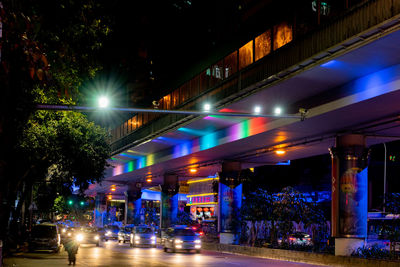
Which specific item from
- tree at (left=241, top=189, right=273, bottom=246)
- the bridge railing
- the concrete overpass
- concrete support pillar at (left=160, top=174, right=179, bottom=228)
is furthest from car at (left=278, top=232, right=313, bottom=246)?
concrete support pillar at (left=160, top=174, right=179, bottom=228)

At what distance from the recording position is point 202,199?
8812 centimetres

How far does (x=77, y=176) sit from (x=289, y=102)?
41.5 feet

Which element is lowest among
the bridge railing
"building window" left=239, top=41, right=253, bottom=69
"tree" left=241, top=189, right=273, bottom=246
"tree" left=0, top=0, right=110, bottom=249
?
"tree" left=241, top=189, right=273, bottom=246

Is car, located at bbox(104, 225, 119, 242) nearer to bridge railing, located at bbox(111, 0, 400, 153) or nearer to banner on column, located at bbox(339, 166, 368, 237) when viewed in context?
bridge railing, located at bbox(111, 0, 400, 153)

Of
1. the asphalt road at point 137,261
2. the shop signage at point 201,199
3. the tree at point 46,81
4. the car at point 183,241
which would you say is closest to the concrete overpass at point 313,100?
the car at point 183,241

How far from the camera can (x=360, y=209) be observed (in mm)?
27266

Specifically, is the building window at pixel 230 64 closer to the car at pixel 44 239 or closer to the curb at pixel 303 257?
the curb at pixel 303 257

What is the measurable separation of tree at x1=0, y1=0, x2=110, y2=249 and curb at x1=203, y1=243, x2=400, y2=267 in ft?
33.1

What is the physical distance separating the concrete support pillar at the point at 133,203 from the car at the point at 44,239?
119ft

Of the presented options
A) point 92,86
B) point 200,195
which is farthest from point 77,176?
point 200,195

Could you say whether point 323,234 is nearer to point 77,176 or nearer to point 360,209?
point 360,209

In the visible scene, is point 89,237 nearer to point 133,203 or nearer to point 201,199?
point 133,203

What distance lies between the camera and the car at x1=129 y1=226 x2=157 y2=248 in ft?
144

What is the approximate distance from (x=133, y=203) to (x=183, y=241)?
3641cm
